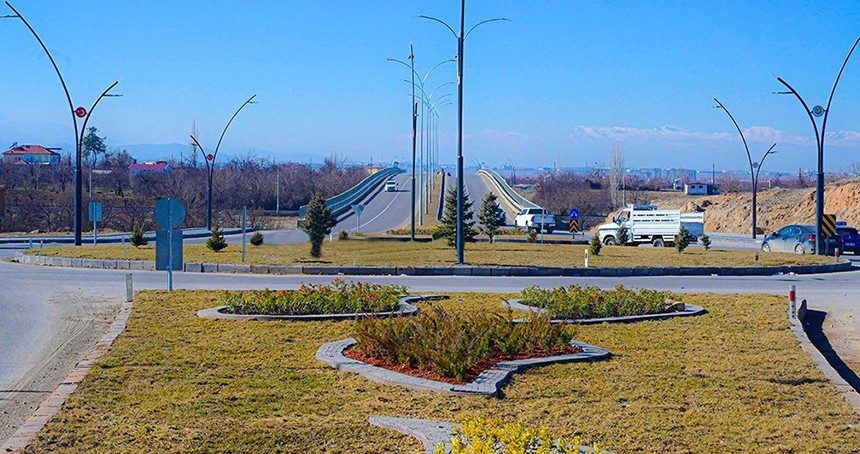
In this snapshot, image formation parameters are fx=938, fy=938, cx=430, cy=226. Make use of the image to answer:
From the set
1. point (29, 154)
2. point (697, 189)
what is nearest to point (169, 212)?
point (697, 189)

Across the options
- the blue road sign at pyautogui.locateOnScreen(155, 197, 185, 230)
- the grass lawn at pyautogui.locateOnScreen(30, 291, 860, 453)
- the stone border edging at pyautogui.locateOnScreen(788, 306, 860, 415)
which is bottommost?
the stone border edging at pyautogui.locateOnScreen(788, 306, 860, 415)

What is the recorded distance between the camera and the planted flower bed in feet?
32.2

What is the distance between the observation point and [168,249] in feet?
59.6

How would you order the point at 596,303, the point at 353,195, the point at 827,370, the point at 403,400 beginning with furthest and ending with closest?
the point at 353,195
the point at 596,303
the point at 827,370
the point at 403,400

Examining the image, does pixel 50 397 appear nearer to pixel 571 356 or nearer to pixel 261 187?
pixel 571 356

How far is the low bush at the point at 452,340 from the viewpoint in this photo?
990cm

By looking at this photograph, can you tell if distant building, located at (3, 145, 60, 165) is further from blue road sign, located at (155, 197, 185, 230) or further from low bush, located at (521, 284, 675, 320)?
low bush, located at (521, 284, 675, 320)

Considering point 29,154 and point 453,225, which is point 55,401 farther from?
point 29,154

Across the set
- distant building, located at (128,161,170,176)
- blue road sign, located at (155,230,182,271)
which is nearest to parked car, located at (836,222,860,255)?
blue road sign, located at (155,230,182,271)

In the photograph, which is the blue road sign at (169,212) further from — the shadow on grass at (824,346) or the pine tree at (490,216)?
the pine tree at (490,216)

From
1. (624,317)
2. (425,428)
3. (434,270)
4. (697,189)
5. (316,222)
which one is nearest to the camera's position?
(425,428)

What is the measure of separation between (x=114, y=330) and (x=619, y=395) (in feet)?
24.9

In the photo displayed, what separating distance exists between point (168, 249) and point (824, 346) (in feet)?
38.8

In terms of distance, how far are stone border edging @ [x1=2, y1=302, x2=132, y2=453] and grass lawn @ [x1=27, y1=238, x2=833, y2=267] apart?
14611 mm
